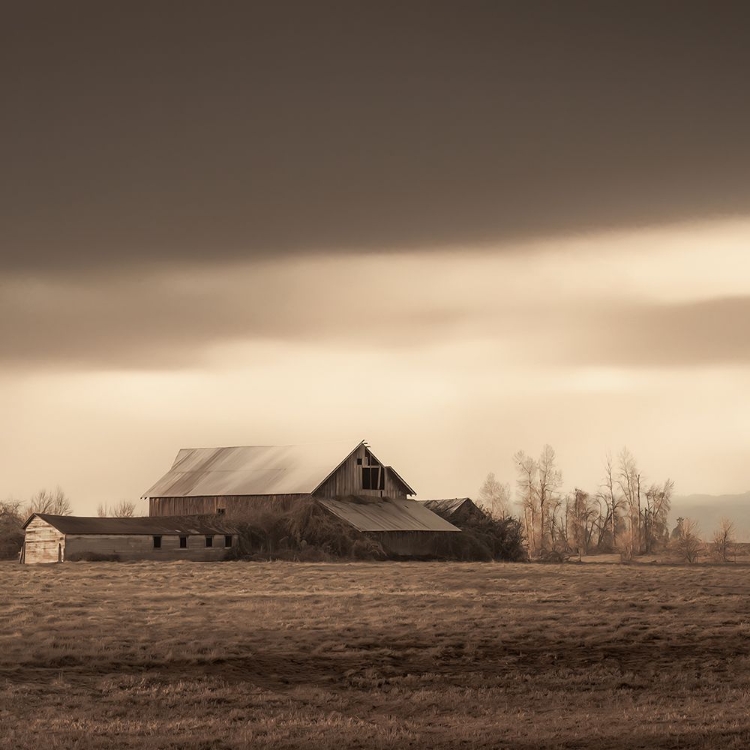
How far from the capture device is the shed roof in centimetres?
8050

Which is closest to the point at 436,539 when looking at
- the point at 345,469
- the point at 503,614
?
the point at 345,469

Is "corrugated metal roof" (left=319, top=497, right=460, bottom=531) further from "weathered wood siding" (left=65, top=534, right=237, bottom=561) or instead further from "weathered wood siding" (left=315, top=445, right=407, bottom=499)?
"weathered wood siding" (left=65, top=534, right=237, bottom=561)

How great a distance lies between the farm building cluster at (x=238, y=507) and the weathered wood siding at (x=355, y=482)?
74 mm

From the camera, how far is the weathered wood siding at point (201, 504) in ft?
261

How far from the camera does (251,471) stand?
279 ft

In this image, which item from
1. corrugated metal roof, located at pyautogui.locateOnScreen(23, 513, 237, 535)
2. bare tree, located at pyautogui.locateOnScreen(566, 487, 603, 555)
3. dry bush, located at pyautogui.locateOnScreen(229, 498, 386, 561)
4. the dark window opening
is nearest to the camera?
corrugated metal roof, located at pyautogui.locateOnScreen(23, 513, 237, 535)

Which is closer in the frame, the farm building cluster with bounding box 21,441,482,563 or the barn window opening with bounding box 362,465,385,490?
the farm building cluster with bounding box 21,441,482,563

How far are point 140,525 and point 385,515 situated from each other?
18.6 meters

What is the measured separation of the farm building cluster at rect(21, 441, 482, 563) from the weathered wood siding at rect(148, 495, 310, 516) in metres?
0.07

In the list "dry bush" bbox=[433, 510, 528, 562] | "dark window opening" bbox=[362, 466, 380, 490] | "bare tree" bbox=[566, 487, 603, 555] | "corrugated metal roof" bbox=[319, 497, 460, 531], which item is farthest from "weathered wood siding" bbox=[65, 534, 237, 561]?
"bare tree" bbox=[566, 487, 603, 555]

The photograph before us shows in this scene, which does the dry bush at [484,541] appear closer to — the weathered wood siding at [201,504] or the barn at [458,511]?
the barn at [458,511]

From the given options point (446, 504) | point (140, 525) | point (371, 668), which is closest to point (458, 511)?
point (446, 504)

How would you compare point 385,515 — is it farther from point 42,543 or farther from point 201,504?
point 42,543

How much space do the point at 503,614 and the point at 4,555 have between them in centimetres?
4840
